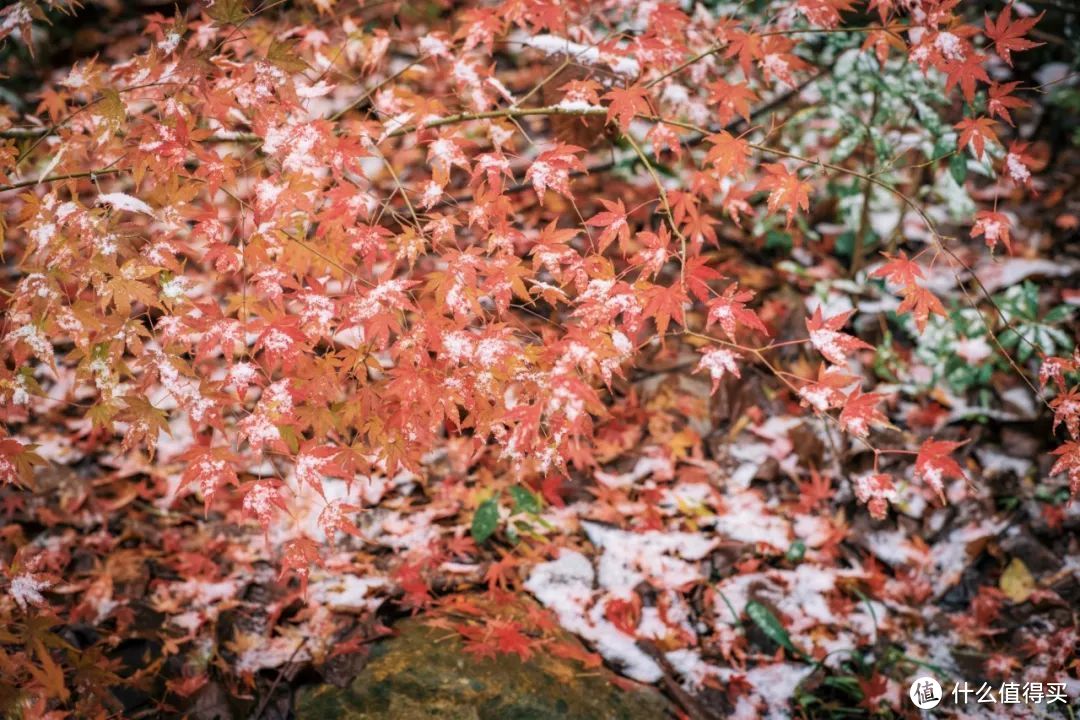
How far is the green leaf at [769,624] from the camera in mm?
3314

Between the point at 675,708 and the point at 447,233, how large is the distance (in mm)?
2005

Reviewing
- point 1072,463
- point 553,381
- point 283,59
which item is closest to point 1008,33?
point 1072,463

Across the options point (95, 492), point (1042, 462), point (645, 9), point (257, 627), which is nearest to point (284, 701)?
point (257, 627)

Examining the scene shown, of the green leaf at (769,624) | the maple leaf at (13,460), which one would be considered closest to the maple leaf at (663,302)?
the green leaf at (769,624)

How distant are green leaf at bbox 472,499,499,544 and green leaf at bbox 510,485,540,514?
4.0 inches

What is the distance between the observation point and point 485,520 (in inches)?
140

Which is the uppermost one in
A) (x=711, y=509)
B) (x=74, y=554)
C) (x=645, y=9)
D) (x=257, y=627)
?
(x=645, y=9)

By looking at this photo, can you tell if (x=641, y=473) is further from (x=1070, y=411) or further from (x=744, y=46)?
(x=744, y=46)

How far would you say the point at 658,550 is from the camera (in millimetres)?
3709

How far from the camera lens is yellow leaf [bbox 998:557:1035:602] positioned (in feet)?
11.5

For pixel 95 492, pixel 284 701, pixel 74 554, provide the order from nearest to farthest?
pixel 284 701, pixel 74 554, pixel 95 492

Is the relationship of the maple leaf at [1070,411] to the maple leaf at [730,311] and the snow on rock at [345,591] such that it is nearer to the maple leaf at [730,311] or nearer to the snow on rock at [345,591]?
the maple leaf at [730,311]

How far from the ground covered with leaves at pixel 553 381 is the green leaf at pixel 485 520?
0.05ft

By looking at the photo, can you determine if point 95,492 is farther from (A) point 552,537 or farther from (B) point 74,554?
(A) point 552,537
